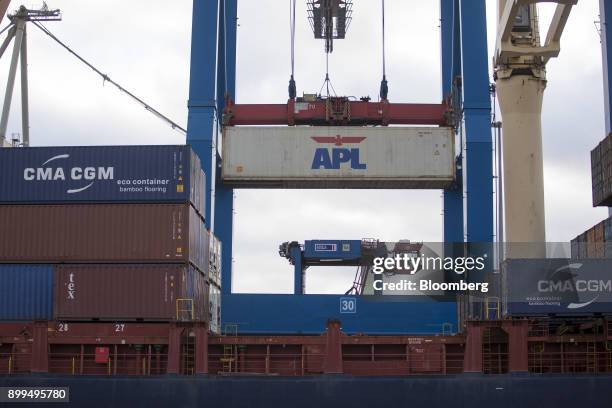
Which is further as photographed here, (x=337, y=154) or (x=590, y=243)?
(x=337, y=154)

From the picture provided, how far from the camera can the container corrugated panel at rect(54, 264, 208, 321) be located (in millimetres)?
27094

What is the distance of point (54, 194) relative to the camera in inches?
Result: 1113

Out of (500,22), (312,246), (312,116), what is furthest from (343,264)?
(500,22)

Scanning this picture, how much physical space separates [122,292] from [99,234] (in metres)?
1.88

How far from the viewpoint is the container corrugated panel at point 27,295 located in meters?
27.3

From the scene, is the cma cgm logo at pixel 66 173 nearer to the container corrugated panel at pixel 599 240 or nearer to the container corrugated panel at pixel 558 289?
the container corrugated panel at pixel 558 289

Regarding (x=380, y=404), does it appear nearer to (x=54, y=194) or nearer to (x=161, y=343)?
(x=161, y=343)

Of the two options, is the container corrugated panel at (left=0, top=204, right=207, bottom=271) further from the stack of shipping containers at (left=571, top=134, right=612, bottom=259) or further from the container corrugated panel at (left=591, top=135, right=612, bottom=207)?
the container corrugated panel at (left=591, top=135, right=612, bottom=207)

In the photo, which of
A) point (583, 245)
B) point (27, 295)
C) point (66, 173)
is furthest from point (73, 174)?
point (583, 245)

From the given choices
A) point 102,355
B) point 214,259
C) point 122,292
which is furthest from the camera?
point 214,259

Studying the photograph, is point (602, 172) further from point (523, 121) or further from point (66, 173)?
point (66, 173)

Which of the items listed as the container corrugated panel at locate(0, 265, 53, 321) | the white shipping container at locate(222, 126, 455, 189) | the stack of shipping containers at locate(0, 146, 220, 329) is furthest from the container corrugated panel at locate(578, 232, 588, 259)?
the container corrugated panel at locate(0, 265, 53, 321)

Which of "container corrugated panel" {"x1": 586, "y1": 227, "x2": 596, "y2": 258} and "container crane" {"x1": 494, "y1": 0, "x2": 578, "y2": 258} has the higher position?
"container crane" {"x1": 494, "y1": 0, "x2": 578, "y2": 258}

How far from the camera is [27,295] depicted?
89.7 feet
